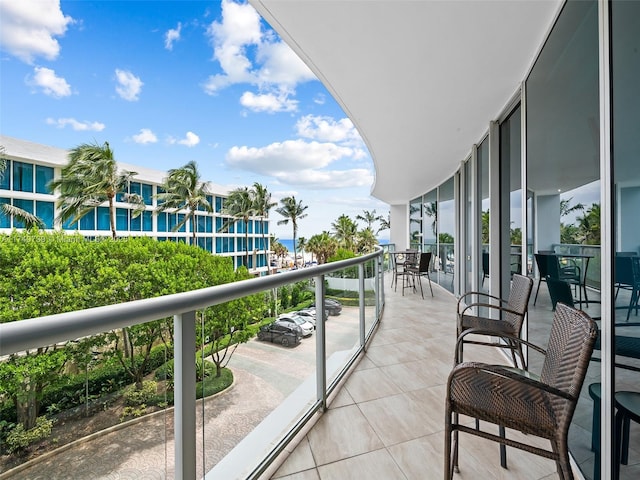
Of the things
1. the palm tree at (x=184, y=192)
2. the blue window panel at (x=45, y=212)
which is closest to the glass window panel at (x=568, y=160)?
the blue window panel at (x=45, y=212)

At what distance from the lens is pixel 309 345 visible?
2.15 meters

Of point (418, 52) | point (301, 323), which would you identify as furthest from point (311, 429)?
point (418, 52)

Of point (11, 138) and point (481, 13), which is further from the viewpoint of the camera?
point (11, 138)

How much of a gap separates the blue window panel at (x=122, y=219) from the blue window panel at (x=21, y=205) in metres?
5.30

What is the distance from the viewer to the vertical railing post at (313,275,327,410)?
2.22 m

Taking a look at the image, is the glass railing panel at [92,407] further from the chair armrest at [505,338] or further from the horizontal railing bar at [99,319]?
the chair armrest at [505,338]

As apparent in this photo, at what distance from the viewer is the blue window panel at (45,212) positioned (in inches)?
797

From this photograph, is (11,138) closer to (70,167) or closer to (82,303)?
(70,167)

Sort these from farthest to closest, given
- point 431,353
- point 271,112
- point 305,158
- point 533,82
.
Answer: point 305,158 < point 271,112 < point 431,353 < point 533,82

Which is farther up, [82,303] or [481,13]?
[481,13]

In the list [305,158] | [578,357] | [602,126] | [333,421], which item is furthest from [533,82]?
[305,158]

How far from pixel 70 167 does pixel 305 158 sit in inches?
2104

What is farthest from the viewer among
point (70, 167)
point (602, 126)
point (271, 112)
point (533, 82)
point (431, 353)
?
point (271, 112)

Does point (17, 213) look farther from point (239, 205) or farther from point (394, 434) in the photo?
point (394, 434)
